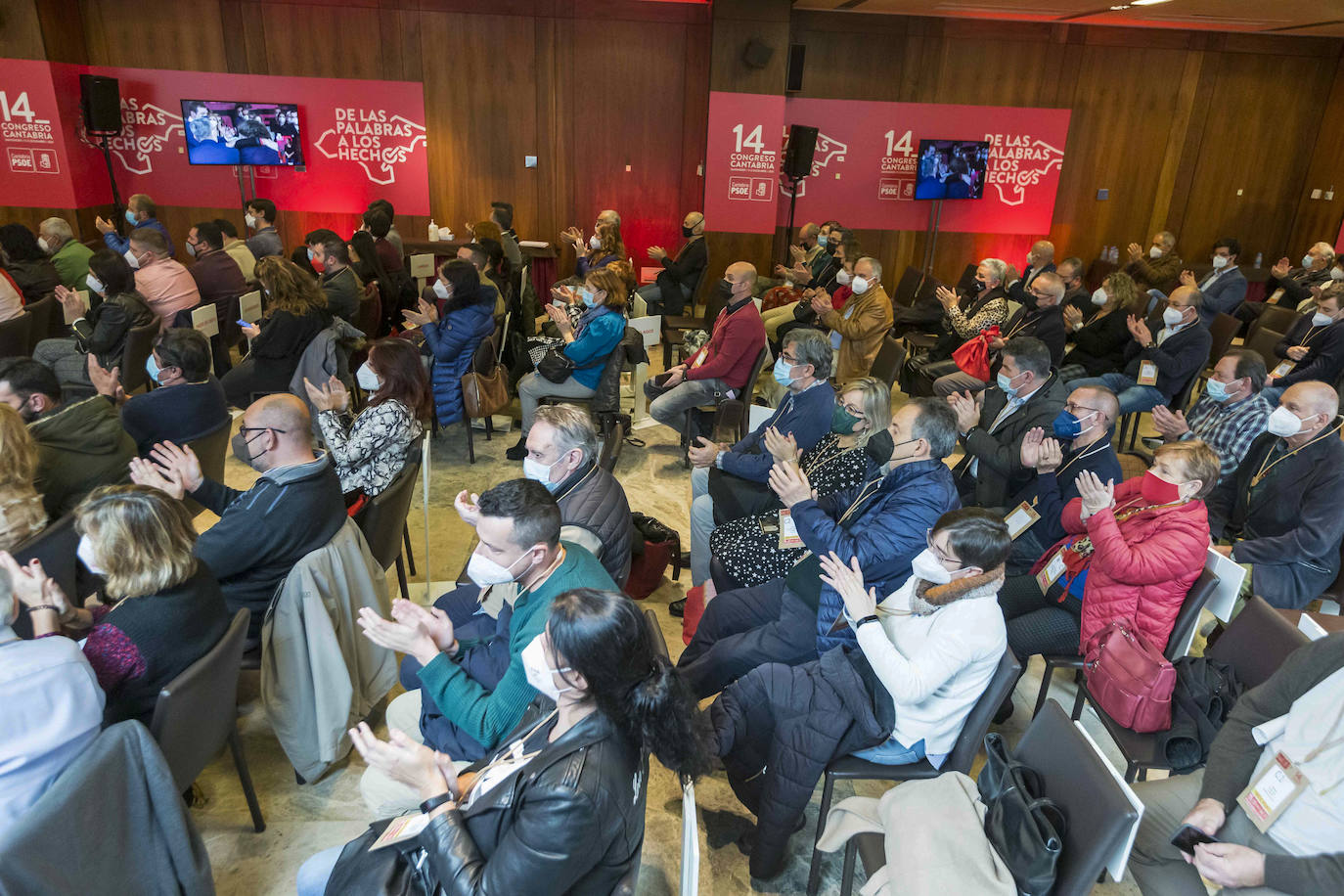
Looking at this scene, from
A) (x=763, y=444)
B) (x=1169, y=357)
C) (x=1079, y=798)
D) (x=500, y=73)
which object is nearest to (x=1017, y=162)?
(x=1169, y=357)

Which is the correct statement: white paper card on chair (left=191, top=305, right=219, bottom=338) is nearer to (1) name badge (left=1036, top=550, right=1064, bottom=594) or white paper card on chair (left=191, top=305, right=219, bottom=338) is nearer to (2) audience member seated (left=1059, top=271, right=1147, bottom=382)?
(1) name badge (left=1036, top=550, right=1064, bottom=594)

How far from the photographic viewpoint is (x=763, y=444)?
387cm

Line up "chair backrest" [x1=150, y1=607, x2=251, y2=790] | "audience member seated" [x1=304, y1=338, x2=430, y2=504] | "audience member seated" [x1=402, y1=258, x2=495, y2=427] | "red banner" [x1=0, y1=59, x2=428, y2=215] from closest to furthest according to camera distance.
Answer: "chair backrest" [x1=150, y1=607, x2=251, y2=790], "audience member seated" [x1=304, y1=338, x2=430, y2=504], "audience member seated" [x1=402, y1=258, x2=495, y2=427], "red banner" [x1=0, y1=59, x2=428, y2=215]

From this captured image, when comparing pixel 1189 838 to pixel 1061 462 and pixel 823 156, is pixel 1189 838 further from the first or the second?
pixel 823 156

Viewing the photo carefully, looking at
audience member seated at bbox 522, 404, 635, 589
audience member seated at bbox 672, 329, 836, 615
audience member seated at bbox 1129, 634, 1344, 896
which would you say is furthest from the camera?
audience member seated at bbox 672, 329, 836, 615

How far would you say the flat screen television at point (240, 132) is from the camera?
902cm

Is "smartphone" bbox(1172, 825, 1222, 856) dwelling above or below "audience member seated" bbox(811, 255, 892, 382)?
below

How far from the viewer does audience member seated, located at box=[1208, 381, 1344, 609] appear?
3.21 metres

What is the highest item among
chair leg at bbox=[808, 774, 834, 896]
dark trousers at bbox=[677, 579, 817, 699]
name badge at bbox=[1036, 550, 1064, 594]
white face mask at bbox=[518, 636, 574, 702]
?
white face mask at bbox=[518, 636, 574, 702]

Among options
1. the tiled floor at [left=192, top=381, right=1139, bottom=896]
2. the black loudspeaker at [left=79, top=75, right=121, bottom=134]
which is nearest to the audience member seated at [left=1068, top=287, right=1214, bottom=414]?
the tiled floor at [left=192, top=381, right=1139, bottom=896]

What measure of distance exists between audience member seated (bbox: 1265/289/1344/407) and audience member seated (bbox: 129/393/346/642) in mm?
5694

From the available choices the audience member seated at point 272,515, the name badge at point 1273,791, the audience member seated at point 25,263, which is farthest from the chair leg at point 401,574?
the audience member seated at point 25,263

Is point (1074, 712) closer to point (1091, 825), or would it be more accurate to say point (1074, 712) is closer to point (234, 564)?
point (1091, 825)

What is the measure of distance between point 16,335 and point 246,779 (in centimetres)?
389
